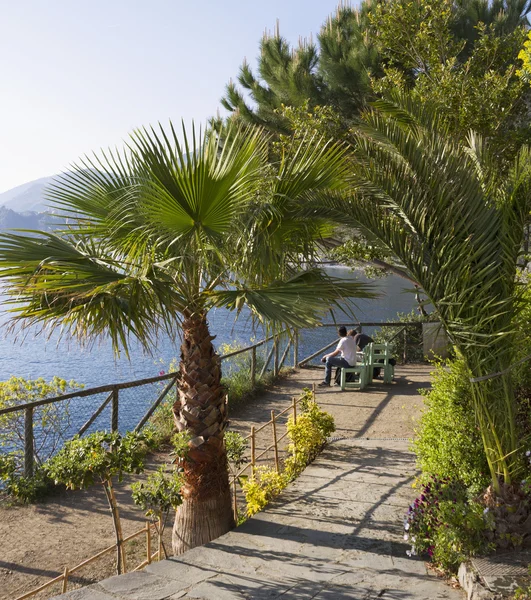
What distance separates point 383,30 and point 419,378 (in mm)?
6831

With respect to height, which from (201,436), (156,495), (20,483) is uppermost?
(201,436)

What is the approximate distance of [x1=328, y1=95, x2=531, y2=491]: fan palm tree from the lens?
14.8 feet

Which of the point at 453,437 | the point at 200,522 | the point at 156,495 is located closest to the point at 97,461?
the point at 156,495

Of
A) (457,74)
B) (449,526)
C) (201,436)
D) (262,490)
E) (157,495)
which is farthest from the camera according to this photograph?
(457,74)

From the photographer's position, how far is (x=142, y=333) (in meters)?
5.04

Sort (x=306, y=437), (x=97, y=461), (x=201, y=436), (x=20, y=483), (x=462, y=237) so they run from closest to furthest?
(x=462, y=237) → (x=97, y=461) → (x=201, y=436) → (x=20, y=483) → (x=306, y=437)

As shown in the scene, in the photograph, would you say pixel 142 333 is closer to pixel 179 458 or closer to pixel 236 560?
pixel 179 458

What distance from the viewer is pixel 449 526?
4.45 m

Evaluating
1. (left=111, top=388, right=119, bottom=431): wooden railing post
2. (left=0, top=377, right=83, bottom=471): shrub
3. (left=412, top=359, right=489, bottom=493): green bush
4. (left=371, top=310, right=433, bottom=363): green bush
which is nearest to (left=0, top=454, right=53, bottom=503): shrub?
(left=0, top=377, right=83, bottom=471): shrub

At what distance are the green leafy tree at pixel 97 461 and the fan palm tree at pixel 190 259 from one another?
0.62 metres

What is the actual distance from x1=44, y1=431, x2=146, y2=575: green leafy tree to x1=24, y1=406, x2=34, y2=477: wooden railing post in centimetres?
233

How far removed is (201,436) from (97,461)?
996mm

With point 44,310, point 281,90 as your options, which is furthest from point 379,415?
point 281,90

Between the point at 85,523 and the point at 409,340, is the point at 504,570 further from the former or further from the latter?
the point at 409,340
